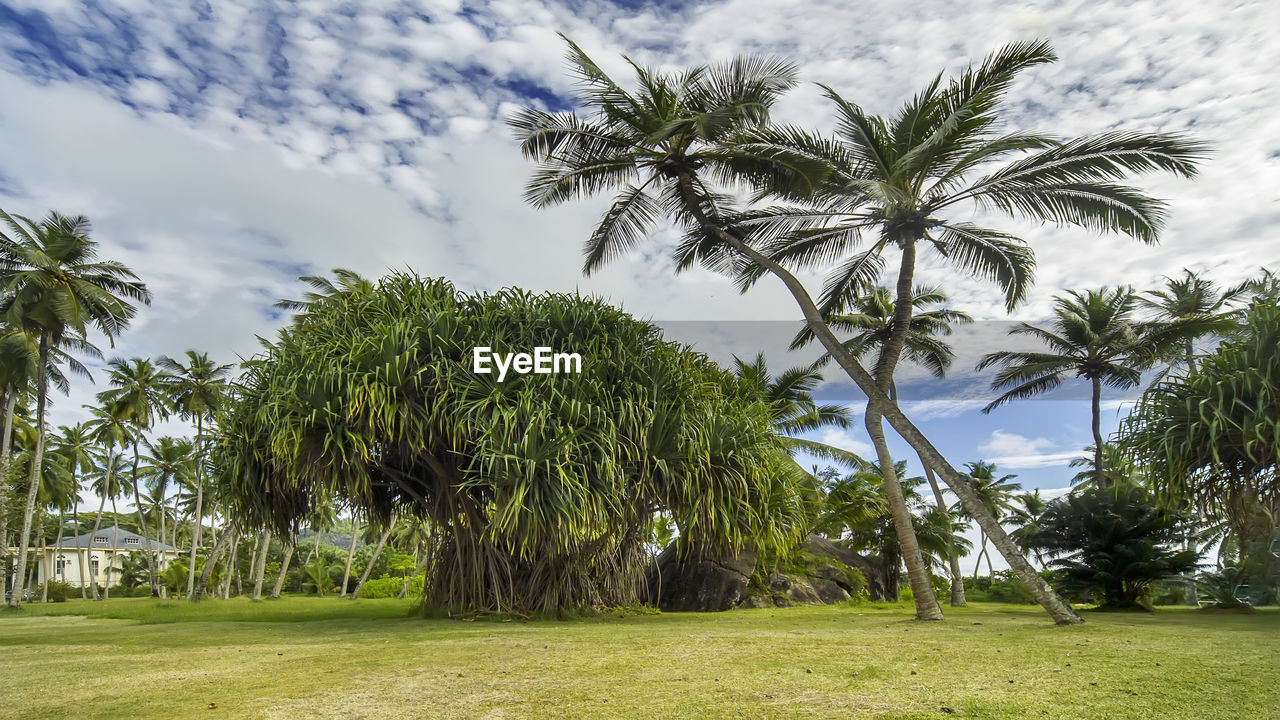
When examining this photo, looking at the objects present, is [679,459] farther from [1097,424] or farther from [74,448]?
[74,448]

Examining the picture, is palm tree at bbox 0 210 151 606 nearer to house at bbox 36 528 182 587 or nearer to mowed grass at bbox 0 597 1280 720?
mowed grass at bbox 0 597 1280 720

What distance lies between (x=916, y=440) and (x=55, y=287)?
2501 cm

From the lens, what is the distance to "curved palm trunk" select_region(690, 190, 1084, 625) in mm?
10508

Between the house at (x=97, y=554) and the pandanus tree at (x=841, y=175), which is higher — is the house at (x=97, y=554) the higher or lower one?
the lower one

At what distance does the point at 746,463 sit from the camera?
522 inches

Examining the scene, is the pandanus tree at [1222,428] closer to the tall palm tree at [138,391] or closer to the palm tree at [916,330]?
the palm tree at [916,330]

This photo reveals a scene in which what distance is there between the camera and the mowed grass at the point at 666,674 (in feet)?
15.0

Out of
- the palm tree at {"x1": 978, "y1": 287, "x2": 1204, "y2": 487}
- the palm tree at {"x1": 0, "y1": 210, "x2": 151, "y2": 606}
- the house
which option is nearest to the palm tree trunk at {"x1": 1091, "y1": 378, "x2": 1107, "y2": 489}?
the palm tree at {"x1": 978, "y1": 287, "x2": 1204, "y2": 487}

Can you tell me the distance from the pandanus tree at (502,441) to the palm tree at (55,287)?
42.1 feet

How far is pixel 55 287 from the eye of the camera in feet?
73.0

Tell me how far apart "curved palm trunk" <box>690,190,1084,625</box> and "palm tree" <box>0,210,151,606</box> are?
20.2 m

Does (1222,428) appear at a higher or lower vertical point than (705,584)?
higher

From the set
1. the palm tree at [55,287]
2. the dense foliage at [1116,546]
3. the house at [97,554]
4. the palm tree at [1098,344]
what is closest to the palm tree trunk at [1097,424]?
the palm tree at [1098,344]

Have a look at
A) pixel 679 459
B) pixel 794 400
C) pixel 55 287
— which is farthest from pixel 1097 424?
pixel 55 287
